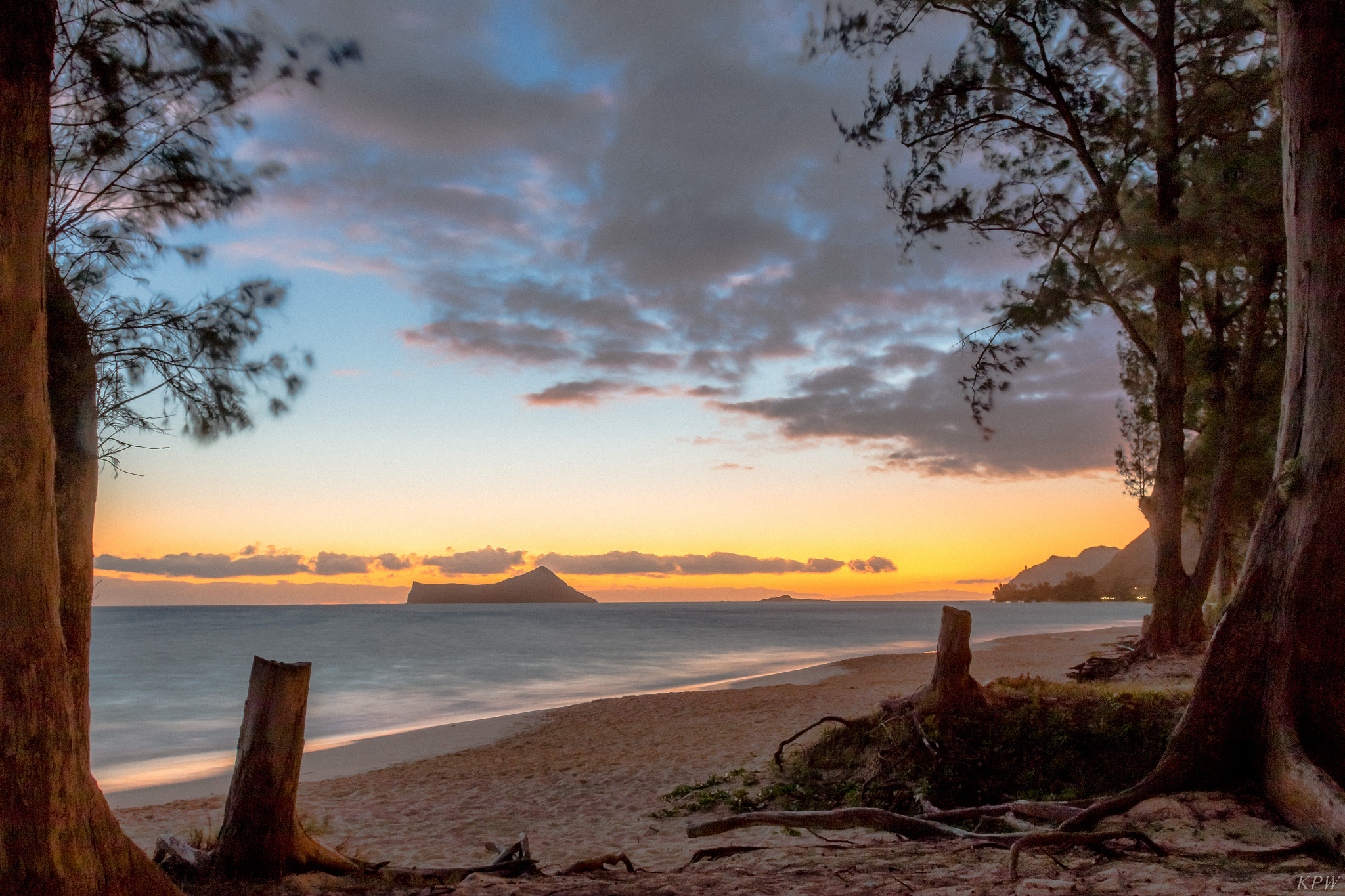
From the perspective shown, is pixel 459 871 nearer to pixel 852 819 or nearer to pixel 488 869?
pixel 488 869

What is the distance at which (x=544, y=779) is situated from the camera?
33.5 ft

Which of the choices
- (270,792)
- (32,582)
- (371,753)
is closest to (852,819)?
(270,792)

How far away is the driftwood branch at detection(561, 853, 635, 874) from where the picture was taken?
15.8 feet

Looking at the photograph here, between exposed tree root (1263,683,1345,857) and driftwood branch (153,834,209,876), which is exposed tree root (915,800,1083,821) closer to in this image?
exposed tree root (1263,683,1345,857)

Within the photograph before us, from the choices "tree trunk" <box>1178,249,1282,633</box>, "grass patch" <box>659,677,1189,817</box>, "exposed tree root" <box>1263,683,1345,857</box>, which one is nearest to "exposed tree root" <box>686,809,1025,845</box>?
"grass patch" <box>659,677,1189,817</box>

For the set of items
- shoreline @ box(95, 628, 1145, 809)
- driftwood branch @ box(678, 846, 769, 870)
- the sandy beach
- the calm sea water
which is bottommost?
the calm sea water

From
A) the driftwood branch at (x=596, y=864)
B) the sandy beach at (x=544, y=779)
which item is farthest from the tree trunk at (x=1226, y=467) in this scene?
the driftwood branch at (x=596, y=864)

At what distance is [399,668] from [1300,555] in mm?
35264

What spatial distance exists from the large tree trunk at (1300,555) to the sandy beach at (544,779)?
308 cm

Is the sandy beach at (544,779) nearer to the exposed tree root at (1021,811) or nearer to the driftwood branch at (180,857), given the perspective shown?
the exposed tree root at (1021,811)

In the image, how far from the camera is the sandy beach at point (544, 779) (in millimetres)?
7176

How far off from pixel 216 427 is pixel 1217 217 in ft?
35.3

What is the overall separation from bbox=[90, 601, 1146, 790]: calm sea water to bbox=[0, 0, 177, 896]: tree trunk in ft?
39.0

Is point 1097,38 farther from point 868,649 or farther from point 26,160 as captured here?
point 868,649
